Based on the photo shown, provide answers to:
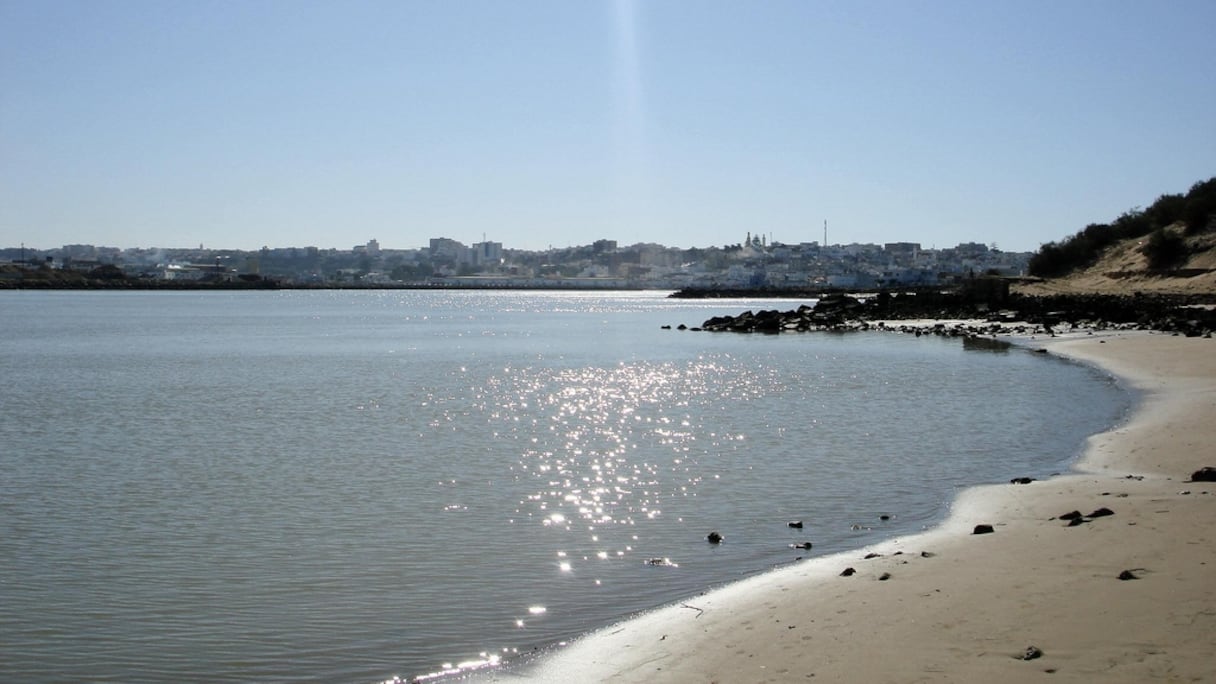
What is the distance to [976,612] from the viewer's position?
7750mm

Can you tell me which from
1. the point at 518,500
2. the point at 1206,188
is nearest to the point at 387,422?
the point at 518,500

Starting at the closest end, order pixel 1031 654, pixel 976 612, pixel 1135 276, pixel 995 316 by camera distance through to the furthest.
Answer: pixel 1031 654, pixel 976 612, pixel 995 316, pixel 1135 276

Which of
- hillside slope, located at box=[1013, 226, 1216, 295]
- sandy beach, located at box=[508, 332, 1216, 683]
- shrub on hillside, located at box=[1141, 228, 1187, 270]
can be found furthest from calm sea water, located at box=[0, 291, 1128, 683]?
shrub on hillside, located at box=[1141, 228, 1187, 270]

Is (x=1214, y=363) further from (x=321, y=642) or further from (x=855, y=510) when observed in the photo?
(x=321, y=642)

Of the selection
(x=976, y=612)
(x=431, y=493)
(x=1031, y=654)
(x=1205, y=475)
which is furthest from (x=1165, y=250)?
(x=1031, y=654)

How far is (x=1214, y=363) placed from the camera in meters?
27.5

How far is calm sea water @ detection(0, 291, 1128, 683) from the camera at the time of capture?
891 centimetres

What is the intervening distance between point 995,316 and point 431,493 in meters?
49.6

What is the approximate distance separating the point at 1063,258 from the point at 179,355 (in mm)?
66315

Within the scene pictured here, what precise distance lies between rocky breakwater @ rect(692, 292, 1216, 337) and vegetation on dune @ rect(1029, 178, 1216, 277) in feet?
35.5

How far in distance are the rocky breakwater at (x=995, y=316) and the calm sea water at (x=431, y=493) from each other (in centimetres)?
1348

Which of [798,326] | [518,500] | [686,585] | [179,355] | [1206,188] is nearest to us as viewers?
[686,585]

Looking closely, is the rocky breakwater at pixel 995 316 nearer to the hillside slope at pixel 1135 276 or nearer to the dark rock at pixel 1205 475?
the hillside slope at pixel 1135 276

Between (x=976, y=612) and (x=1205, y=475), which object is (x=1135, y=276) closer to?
(x=1205, y=475)
